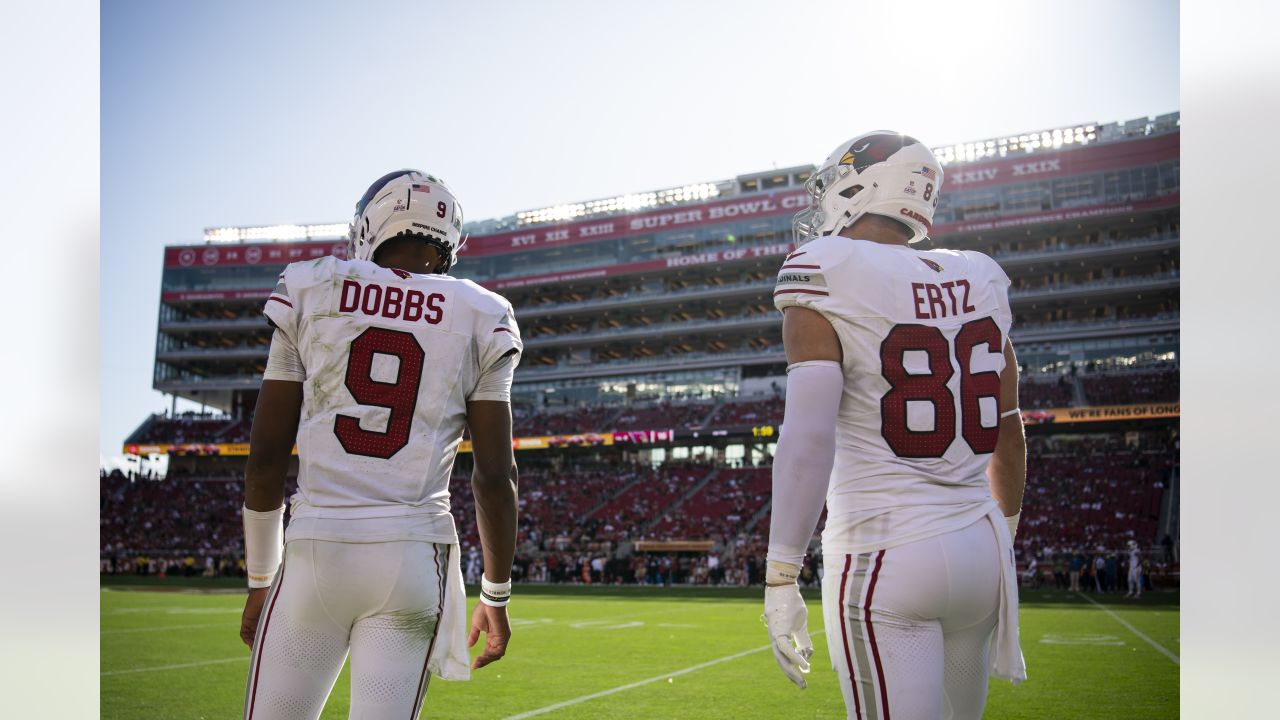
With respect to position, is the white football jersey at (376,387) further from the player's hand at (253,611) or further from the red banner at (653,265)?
the red banner at (653,265)

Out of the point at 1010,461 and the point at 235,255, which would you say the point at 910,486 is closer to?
the point at 1010,461

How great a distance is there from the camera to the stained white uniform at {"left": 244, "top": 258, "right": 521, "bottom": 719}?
2191 millimetres

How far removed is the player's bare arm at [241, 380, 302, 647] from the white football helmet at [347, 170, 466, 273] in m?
0.41

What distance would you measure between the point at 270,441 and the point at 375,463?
0.28 meters

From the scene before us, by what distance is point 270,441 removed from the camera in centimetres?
234

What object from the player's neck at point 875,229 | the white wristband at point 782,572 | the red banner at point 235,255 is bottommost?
the white wristband at point 782,572

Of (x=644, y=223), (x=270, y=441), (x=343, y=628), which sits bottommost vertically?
(x=343, y=628)

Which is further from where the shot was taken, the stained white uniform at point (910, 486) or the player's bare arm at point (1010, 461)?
the player's bare arm at point (1010, 461)

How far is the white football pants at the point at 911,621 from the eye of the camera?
6.64 feet

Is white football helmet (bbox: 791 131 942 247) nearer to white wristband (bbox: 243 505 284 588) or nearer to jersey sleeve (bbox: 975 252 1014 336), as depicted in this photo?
jersey sleeve (bbox: 975 252 1014 336)

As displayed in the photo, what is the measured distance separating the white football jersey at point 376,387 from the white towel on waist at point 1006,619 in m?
1.20

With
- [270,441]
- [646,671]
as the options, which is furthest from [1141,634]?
[270,441]

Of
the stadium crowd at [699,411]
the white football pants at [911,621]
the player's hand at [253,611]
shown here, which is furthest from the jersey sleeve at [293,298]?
the stadium crowd at [699,411]
